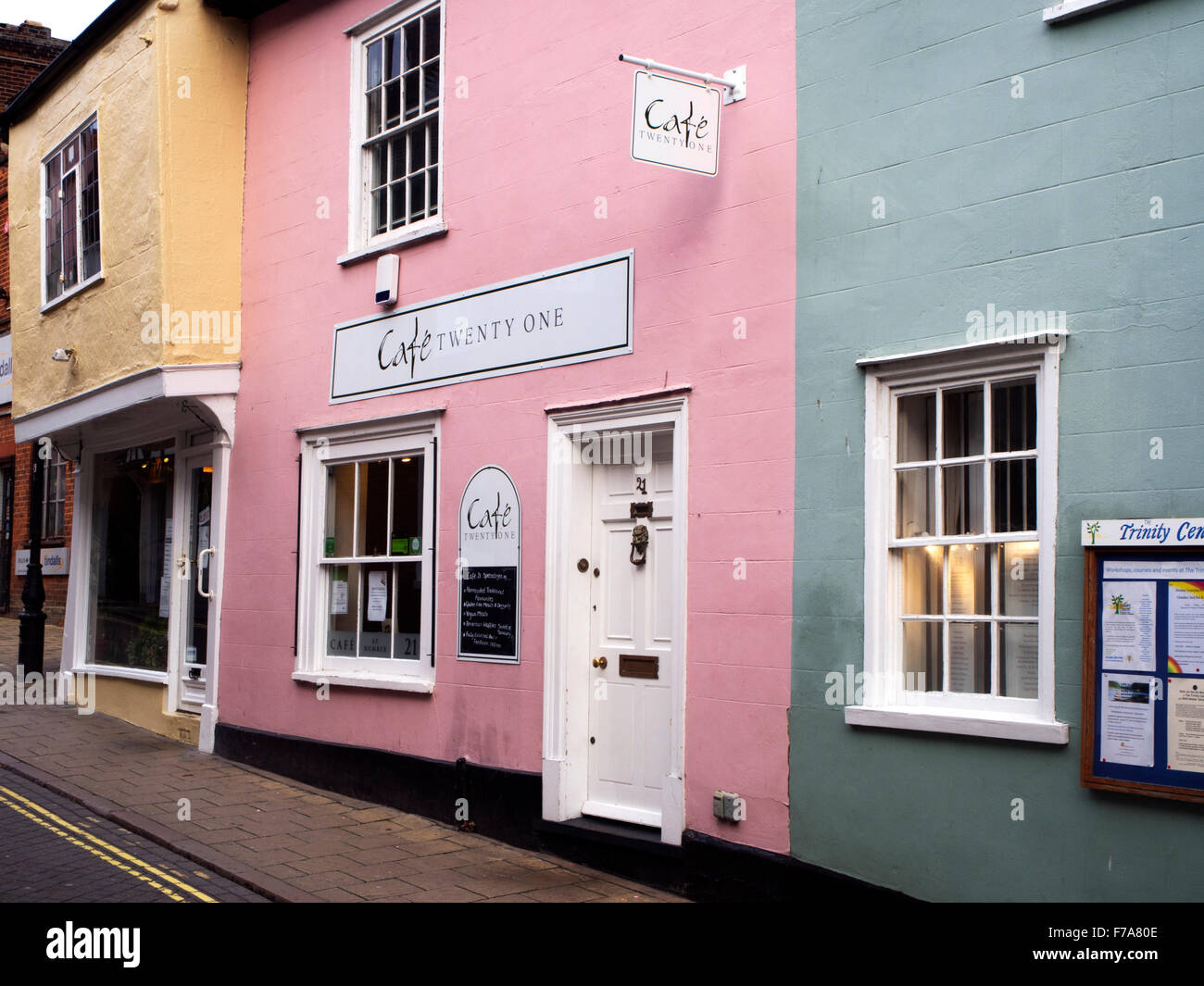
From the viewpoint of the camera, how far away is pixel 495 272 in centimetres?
849

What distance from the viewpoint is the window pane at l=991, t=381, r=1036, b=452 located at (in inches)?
224

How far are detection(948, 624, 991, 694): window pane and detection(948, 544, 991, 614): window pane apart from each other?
9 centimetres

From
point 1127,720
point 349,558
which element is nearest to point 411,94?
point 349,558

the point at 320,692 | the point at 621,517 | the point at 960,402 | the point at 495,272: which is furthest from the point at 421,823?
the point at 960,402

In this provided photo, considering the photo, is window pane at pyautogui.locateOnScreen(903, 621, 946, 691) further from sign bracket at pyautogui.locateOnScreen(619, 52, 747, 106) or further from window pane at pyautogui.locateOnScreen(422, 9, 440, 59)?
window pane at pyautogui.locateOnScreen(422, 9, 440, 59)

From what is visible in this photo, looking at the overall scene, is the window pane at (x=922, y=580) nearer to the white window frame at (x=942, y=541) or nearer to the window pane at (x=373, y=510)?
the white window frame at (x=942, y=541)

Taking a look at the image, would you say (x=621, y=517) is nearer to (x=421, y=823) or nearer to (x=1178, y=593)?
(x=421, y=823)

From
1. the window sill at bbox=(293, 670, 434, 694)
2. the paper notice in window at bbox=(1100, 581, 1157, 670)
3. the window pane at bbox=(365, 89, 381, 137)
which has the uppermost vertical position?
the window pane at bbox=(365, 89, 381, 137)

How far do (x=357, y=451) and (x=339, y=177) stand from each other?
7.62 feet

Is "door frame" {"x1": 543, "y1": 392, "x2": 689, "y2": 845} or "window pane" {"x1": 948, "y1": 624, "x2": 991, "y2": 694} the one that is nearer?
"window pane" {"x1": 948, "y1": 624, "x2": 991, "y2": 694}

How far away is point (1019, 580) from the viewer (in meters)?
5.71

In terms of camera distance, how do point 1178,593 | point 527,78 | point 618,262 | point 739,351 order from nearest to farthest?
point 1178,593, point 739,351, point 618,262, point 527,78

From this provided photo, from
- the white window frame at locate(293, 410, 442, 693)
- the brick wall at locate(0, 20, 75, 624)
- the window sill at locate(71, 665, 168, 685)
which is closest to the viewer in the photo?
the white window frame at locate(293, 410, 442, 693)

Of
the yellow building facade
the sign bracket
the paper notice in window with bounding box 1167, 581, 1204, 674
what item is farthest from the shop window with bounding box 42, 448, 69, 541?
the paper notice in window with bounding box 1167, 581, 1204, 674
